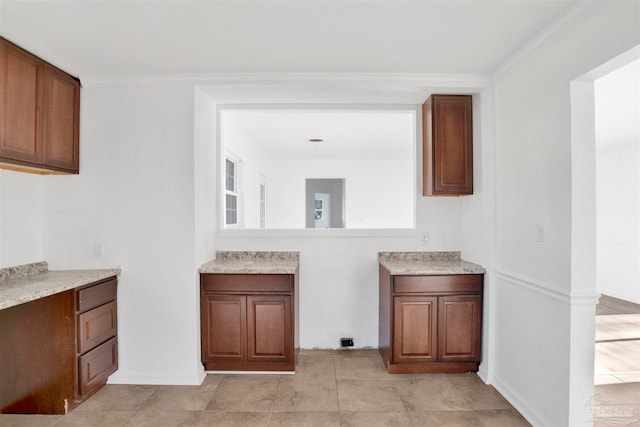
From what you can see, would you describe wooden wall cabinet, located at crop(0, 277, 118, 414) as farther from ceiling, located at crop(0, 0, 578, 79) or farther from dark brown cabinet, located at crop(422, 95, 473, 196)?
dark brown cabinet, located at crop(422, 95, 473, 196)

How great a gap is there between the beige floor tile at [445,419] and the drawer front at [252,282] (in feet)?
4.15

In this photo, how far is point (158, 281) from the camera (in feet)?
8.84

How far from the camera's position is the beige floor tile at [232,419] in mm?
2156

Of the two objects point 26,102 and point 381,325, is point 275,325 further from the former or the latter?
point 26,102

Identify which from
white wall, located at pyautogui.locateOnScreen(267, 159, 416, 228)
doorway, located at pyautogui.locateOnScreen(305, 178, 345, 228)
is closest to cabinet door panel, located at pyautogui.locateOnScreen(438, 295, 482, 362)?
white wall, located at pyautogui.locateOnScreen(267, 159, 416, 228)

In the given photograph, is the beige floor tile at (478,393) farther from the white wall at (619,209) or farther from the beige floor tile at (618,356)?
the white wall at (619,209)

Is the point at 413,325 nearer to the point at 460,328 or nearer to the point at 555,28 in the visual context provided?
the point at 460,328

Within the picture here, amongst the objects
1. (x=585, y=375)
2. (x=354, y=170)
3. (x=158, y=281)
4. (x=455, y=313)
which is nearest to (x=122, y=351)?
(x=158, y=281)

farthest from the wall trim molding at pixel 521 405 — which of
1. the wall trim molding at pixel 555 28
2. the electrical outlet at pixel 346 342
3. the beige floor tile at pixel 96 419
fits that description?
the beige floor tile at pixel 96 419

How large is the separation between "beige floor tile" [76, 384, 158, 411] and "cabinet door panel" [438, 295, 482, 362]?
2335mm

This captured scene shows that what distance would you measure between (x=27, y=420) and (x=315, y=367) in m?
2.02

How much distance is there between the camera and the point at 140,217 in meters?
2.70

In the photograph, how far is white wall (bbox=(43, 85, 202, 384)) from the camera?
268 cm

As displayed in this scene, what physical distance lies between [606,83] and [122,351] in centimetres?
475
